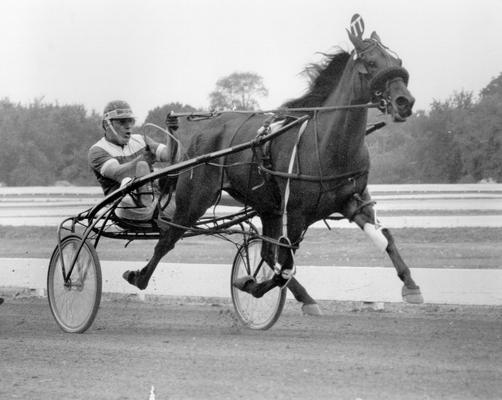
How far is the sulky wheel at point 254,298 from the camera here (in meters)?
7.45

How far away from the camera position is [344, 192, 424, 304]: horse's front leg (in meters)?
6.04

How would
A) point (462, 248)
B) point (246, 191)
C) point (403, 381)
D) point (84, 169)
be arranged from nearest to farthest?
point (403, 381) → point (246, 191) → point (462, 248) → point (84, 169)

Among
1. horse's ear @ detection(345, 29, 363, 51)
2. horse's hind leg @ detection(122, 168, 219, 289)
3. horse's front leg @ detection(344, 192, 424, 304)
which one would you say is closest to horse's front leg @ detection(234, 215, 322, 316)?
horse's hind leg @ detection(122, 168, 219, 289)

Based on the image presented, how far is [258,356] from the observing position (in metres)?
5.91

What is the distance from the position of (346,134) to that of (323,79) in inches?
26.2

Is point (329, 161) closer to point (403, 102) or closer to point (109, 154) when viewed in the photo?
point (403, 102)

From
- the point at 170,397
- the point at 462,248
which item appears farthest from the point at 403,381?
the point at 462,248

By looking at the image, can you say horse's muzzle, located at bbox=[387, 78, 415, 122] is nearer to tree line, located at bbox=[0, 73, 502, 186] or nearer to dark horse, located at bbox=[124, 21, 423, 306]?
dark horse, located at bbox=[124, 21, 423, 306]

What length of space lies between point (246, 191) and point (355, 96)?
1.21 meters

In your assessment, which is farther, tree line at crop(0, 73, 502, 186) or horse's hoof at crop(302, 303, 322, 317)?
tree line at crop(0, 73, 502, 186)

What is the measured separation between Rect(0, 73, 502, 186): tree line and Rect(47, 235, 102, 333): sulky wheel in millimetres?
2864

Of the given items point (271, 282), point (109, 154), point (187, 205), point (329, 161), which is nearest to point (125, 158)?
point (109, 154)

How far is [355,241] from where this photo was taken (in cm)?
1571

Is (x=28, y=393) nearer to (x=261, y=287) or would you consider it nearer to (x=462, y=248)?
(x=261, y=287)
